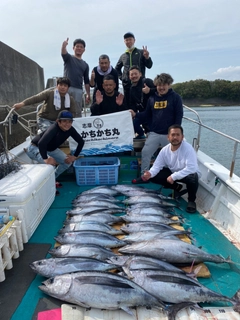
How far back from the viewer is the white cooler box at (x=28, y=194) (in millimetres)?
3195

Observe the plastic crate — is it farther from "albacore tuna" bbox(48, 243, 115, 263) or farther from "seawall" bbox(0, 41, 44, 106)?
"seawall" bbox(0, 41, 44, 106)

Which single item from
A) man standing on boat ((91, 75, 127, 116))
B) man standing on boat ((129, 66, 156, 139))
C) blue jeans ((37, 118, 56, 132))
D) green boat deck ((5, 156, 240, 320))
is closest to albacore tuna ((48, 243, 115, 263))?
green boat deck ((5, 156, 240, 320))

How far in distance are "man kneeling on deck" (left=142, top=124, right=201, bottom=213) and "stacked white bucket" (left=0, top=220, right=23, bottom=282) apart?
7.46ft

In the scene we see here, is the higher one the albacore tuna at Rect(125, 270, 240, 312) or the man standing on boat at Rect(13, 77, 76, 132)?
the man standing on boat at Rect(13, 77, 76, 132)

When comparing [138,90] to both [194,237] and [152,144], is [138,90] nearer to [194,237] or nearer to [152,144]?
[152,144]

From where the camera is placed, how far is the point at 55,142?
491cm

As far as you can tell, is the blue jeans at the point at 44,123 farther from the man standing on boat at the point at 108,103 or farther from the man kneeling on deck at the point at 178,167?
the man kneeling on deck at the point at 178,167

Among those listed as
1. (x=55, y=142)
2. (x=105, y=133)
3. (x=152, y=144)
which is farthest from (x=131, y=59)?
(x=55, y=142)

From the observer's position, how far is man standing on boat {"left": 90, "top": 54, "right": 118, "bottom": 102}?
630 centimetres

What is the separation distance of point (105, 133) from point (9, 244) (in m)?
3.49

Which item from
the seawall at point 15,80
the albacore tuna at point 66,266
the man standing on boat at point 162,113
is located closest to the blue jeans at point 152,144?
the man standing on boat at point 162,113

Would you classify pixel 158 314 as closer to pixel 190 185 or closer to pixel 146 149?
pixel 190 185

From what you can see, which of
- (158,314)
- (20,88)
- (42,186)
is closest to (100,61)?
(42,186)

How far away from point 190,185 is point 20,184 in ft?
8.66
